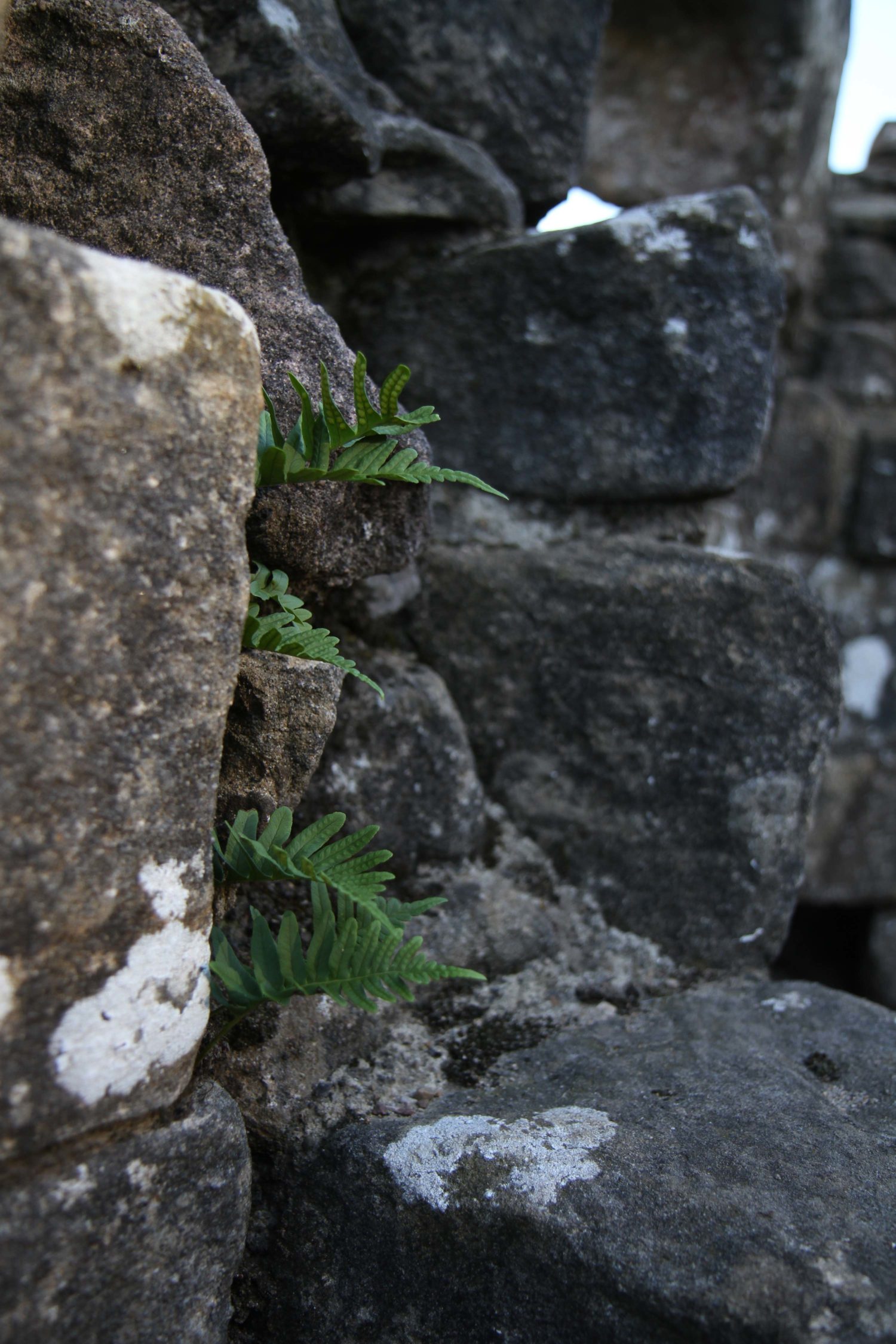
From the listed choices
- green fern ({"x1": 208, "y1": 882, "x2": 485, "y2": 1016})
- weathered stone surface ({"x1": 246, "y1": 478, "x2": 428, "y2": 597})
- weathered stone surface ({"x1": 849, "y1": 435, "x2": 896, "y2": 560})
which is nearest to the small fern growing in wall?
green fern ({"x1": 208, "y1": 882, "x2": 485, "y2": 1016})

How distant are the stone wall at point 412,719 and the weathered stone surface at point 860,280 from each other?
3.70 ft

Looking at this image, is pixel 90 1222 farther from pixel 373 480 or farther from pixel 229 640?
pixel 373 480

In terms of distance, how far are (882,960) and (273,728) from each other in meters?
2.03

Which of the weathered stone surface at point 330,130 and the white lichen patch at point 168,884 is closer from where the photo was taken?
the white lichen patch at point 168,884

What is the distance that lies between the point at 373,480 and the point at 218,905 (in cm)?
48

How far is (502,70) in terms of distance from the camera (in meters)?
1.58

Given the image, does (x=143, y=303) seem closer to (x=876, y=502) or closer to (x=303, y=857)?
(x=303, y=857)

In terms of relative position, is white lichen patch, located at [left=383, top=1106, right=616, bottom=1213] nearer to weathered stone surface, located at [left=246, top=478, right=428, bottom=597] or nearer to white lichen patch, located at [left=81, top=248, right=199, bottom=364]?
weathered stone surface, located at [left=246, top=478, right=428, bottom=597]

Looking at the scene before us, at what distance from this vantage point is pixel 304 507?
3.54 feet

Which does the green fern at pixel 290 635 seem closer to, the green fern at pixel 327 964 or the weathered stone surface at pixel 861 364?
the green fern at pixel 327 964

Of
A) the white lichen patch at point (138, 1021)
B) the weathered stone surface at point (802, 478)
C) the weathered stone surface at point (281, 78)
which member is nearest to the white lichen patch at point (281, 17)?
the weathered stone surface at point (281, 78)

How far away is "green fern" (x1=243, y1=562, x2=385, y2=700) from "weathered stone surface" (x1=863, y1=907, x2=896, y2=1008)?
1954 millimetres

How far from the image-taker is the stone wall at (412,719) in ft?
2.41

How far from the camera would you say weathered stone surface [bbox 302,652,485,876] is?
4.19 ft
